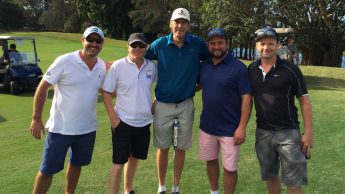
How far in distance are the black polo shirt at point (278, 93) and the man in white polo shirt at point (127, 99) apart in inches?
46.4

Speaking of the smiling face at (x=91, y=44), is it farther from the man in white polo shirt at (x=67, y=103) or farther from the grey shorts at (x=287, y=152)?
the grey shorts at (x=287, y=152)

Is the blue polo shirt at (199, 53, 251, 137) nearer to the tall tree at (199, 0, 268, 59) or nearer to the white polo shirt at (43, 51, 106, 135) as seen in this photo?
the white polo shirt at (43, 51, 106, 135)

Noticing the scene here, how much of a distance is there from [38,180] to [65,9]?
7845 cm

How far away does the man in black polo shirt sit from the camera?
3.66m

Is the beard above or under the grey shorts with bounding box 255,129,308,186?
above

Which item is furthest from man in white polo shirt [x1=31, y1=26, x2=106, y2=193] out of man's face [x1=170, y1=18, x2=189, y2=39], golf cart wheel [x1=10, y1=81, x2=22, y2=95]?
golf cart wheel [x1=10, y1=81, x2=22, y2=95]

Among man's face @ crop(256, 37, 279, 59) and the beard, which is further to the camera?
the beard

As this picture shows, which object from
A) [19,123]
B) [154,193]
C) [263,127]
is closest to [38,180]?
[154,193]

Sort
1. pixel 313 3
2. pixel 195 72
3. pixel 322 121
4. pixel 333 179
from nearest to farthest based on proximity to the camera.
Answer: pixel 195 72 → pixel 333 179 → pixel 322 121 → pixel 313 3

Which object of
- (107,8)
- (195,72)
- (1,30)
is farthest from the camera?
(1,30)

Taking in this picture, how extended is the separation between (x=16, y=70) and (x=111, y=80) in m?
10.7

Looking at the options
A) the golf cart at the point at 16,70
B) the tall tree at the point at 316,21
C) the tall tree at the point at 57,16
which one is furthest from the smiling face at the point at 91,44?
the tall tree at the point at 57,16

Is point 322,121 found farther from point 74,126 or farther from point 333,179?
point 74,126

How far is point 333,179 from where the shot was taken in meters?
5.05
